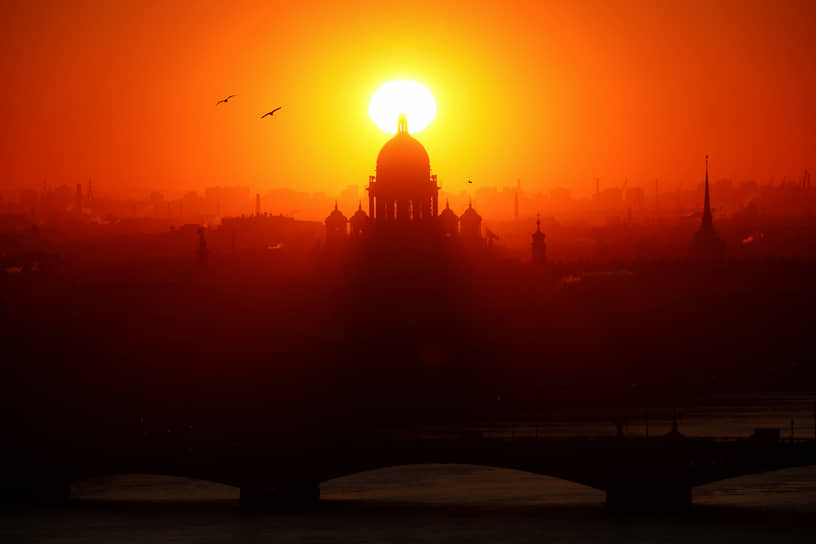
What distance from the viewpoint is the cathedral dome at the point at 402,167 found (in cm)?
18288

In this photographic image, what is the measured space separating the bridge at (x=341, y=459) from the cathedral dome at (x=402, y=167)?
83934mm

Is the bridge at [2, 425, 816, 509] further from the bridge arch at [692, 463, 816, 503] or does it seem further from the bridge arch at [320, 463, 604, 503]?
the bridge arch at [692, 463, 816, 503]

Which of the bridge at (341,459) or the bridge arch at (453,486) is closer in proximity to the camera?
the bridge at (341,459)

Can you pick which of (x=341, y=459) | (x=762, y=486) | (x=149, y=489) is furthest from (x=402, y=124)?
(x=341, y=459)

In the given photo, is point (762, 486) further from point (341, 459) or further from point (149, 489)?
point (149, 489)

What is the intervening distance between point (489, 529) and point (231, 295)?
3831 inches

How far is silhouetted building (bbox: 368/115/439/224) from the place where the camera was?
602ft

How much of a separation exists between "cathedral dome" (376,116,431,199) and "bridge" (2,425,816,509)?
275 feet

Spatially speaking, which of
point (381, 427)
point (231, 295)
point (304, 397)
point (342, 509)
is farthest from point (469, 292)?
point (342, 509)

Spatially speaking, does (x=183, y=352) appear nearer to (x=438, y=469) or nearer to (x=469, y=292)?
(x=469, y=292)

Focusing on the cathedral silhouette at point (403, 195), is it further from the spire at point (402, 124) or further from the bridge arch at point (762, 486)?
the bridge arch at point (762, 486)

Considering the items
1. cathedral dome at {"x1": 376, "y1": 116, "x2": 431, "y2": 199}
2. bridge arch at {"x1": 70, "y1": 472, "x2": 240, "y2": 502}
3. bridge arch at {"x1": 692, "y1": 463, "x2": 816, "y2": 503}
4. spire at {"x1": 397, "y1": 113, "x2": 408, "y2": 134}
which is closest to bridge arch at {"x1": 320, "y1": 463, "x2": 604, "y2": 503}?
bridge arch at {"x1": 692, "y1": 463, "x2": 816, "y2": 503}

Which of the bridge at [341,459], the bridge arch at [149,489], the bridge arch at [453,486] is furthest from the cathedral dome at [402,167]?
the bridge at [341,459]

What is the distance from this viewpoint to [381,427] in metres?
137
